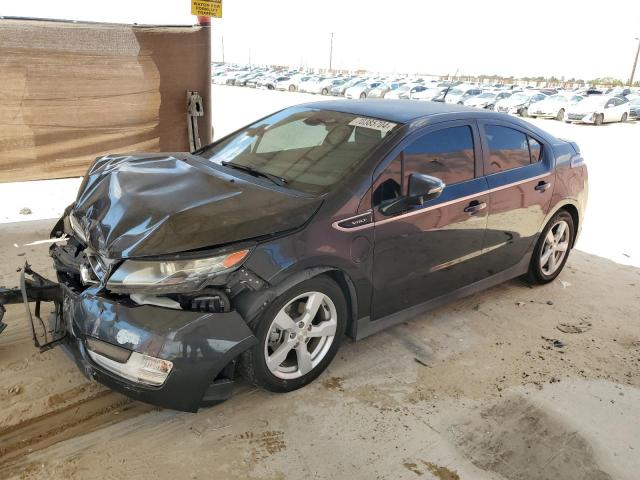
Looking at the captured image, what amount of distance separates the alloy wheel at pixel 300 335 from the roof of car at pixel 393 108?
1.35 m

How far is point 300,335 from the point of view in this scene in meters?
2.88

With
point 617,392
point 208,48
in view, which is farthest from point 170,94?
point 617,392

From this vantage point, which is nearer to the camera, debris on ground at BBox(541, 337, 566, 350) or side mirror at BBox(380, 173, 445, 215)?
side mirror at BBox(380, 173, 445, 215)

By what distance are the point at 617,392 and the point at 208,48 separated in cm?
527

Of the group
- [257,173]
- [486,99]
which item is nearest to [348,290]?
[257,173]

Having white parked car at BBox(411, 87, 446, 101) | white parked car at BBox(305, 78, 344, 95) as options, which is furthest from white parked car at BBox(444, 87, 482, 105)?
white parked car at BBox(305, 78, 344, 95)

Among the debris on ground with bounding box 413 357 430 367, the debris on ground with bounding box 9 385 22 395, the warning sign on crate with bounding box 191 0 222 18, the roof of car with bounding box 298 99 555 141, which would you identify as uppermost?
the warning sign on crate with bounding box 191 0 222 18

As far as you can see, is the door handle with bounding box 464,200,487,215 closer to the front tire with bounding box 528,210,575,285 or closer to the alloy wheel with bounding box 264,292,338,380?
the front tire with bounding box 528,210,575,285

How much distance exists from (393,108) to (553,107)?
2284 centimetres

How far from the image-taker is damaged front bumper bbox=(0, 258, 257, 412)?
2.39m

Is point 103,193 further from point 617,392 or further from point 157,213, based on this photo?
point 617,392

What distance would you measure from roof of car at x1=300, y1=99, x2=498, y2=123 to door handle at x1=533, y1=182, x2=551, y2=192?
813 millimetres

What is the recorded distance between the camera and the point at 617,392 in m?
3.26

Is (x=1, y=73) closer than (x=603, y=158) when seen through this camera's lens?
Yes
